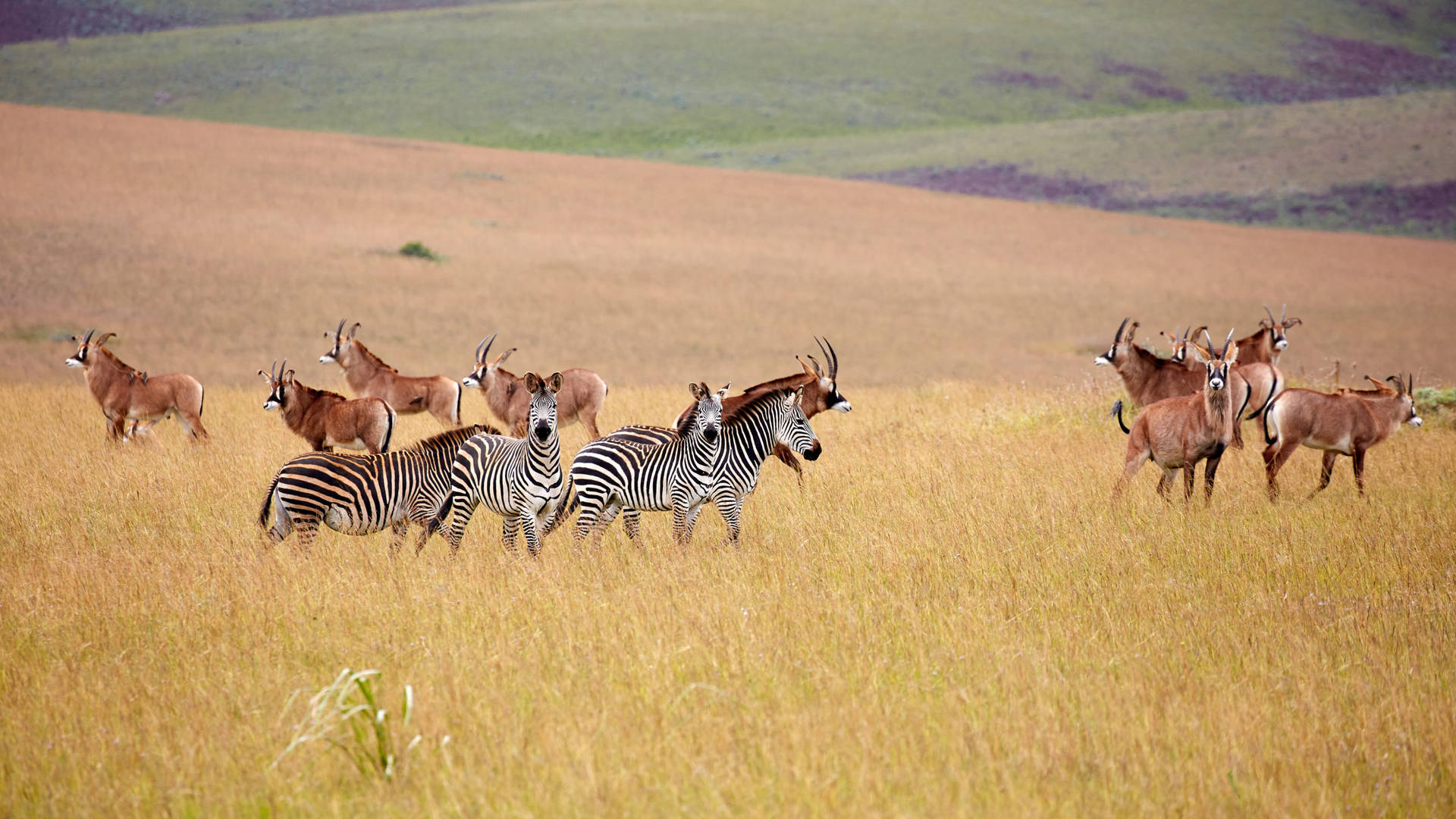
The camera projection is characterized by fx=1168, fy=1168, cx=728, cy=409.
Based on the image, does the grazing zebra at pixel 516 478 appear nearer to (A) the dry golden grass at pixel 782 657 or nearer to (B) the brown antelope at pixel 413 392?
(A) the dry golden grass at pixel 782 657

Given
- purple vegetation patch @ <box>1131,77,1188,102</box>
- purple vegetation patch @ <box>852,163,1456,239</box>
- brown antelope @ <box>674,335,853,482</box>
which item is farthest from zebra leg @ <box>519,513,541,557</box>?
purple vegetation patch @ <box>1131,77,1188,102</box>

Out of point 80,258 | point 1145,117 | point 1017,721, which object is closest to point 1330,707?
point 1017,721

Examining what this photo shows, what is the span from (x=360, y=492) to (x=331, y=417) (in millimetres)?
5119

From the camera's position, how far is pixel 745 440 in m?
10.5

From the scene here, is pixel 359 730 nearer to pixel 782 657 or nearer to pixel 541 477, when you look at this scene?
pixel 782 657

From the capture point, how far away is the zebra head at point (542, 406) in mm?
9227

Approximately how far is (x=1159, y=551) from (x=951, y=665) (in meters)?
3.34

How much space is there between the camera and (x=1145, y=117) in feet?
305

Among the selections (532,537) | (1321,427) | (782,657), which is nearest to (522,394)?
(532,537)

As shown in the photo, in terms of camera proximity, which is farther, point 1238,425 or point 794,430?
point 1238,425

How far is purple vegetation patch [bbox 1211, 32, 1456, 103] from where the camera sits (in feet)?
363

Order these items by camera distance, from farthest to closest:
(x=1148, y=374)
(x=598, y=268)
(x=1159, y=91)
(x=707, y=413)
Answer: (x=1159, y=91) → (x=598, y=268) → (x=1148, y=374) → (x=707, y=413)

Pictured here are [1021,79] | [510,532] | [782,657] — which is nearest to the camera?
[782,657]

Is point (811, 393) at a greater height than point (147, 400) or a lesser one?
greater
